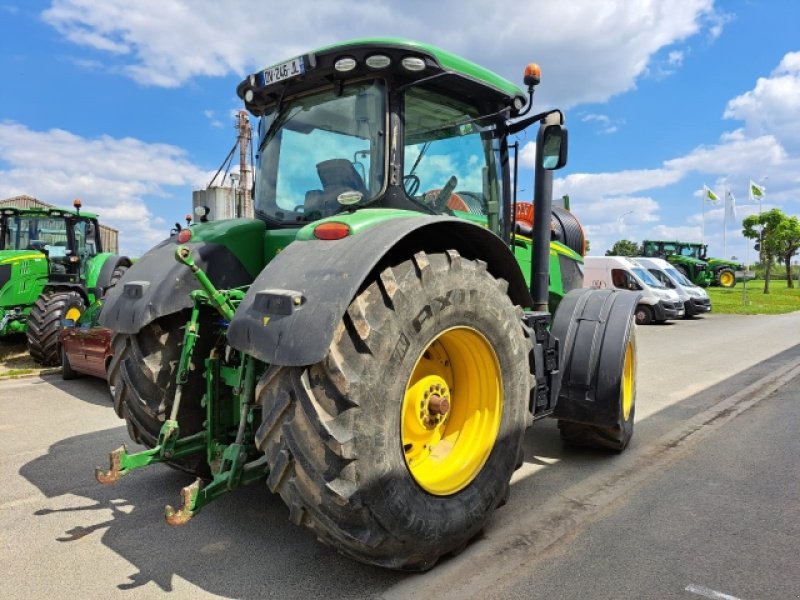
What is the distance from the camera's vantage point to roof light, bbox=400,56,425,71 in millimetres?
3199

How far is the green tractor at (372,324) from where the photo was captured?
94.6 inches

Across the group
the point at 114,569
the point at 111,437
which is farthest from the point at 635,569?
the point at 111,437

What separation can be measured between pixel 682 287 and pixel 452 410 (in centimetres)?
1827

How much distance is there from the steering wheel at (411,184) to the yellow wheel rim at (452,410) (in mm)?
939

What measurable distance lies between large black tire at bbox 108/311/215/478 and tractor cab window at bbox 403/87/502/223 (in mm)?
1535

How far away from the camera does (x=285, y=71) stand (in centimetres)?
350

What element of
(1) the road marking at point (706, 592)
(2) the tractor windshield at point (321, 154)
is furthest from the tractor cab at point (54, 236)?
(1) the road marking at point (706, 592)

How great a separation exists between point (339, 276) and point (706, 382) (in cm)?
723

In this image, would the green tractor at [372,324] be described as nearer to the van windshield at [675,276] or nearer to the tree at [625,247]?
the van windshield at [675,276]

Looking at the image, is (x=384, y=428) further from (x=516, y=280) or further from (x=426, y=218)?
(x=516, y=280)

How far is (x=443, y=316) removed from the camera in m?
2.78

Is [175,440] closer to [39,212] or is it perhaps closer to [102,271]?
[102,271]

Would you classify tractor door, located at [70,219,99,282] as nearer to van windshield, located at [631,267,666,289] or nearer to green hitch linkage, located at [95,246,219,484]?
green hitch linkage, located at [95,246,219,484]

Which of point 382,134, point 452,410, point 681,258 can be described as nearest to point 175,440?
point 452,410
